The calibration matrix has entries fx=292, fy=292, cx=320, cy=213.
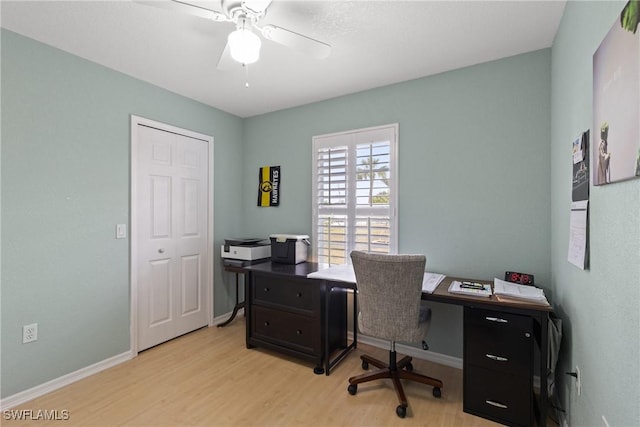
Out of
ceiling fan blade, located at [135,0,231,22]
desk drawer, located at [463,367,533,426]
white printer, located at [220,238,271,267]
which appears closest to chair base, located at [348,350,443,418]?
desk drawer, located at [463,367,533,426]

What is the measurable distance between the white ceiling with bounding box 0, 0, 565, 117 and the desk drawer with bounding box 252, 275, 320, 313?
1.81 meters

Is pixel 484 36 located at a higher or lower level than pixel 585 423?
higher

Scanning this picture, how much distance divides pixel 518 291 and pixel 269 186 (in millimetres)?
2619

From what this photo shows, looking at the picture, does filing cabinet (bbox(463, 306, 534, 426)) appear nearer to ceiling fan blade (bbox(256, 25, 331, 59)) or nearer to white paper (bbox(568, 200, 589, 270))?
white paper (bbox(568, 200, 589, 270))

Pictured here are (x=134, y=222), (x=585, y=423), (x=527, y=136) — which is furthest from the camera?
(x=134, y=222)

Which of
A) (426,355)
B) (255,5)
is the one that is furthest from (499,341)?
(255,5)

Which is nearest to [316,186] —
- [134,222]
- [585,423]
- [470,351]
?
[134,222]

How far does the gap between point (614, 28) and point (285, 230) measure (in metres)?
2.91

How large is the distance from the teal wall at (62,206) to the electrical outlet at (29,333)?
0.08ft

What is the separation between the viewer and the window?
8.96 feet

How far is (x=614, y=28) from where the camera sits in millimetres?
946

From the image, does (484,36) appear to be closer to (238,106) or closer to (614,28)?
(614,28)

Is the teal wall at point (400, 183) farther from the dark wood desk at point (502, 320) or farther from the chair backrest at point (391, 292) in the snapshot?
the chair backrest at point (391, 292)

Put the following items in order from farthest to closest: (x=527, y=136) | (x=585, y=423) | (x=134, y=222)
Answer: (x=134, y=222)
(x=527, y=136)
(x=585, y=423)
